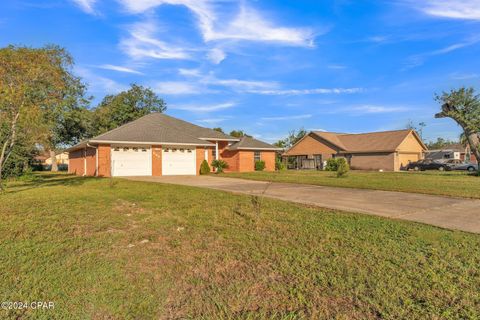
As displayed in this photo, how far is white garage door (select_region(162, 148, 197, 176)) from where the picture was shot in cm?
2214

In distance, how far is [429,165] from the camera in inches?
1265

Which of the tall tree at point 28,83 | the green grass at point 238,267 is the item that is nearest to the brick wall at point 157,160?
the tall tree at point 28,83

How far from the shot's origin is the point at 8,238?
16.6 ft

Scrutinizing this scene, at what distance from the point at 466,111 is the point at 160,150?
24343 mm

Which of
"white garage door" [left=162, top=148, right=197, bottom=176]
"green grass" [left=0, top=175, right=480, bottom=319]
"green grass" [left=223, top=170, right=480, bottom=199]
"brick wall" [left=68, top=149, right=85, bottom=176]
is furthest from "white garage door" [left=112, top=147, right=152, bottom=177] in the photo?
"green grass" [left=0, top=175, right=480, bottom=319]

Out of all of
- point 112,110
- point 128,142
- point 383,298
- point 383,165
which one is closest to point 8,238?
point 383,298

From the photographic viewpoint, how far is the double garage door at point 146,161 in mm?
20750

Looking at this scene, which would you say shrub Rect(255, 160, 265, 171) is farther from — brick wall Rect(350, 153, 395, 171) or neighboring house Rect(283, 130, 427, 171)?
brick wall Rect(350, 153, 395, 171)

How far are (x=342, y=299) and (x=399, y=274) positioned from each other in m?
Result: 1.05

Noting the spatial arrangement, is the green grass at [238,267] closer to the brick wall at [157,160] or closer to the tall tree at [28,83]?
the tall tree at [28,83]

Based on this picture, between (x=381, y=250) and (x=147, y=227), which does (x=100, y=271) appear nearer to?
(x=147, y=227)

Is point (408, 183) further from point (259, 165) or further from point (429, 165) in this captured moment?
point (429, 165)

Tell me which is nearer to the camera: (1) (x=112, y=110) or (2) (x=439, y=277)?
(2) (x=439, y=277)

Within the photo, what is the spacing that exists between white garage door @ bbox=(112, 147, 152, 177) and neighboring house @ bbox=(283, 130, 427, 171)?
23469mm
